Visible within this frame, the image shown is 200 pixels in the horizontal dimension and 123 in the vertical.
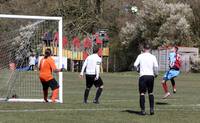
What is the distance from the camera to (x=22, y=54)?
73.6 ft

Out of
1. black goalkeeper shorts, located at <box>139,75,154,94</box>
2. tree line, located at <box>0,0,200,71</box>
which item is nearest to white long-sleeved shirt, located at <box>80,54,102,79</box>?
black goalkeeper shorts, located at <box>139,75,154,94</box>

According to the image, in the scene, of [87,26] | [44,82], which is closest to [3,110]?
[44,82]

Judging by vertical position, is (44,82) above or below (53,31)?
below

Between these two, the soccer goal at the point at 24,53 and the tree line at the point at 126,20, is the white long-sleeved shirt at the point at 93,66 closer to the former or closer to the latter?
the soccer goal at the point at 24,53

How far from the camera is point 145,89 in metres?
16.0

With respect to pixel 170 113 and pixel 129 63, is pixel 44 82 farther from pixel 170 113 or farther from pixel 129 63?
pixel 129 63

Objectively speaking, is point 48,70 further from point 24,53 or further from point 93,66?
point 24,53

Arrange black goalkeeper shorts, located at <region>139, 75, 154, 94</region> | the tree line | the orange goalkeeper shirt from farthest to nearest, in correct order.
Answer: the tree line → the orange goalkeeper shirt → black goalkeeper shorts, located at <region>139, 75, 154, 94</region>

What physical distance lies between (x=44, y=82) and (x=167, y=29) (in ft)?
145

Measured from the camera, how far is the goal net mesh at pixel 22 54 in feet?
72.7

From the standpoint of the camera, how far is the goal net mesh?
873 inches

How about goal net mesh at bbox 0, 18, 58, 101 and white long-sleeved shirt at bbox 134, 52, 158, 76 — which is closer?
white long-sleeved shirt at bbox 134, 52, 158, 76

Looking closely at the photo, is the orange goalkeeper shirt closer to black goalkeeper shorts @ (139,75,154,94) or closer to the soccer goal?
the soccer goal

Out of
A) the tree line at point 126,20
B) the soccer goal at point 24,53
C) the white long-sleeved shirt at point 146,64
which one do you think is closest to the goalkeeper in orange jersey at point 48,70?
the soccer goal at point 24,53
